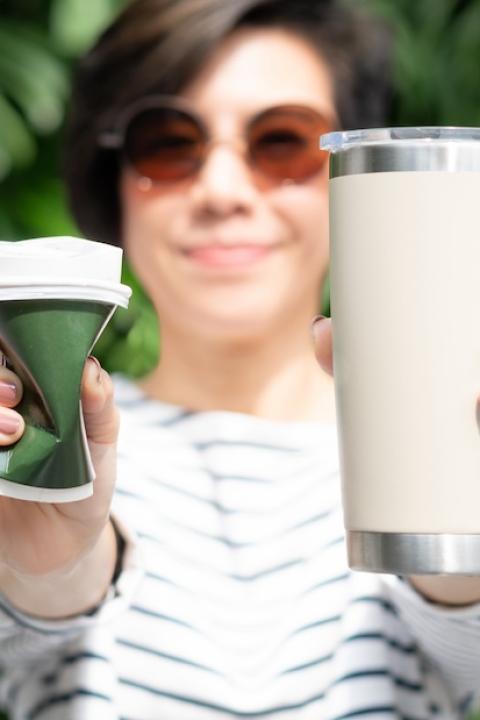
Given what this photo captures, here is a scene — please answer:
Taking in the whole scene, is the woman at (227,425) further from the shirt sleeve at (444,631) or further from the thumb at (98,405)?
the thumb at (98,405)

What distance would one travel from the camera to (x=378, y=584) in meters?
1.62

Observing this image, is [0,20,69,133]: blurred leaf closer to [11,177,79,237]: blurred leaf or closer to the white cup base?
[11,177,79,237]: blurred leaf

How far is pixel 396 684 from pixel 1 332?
0.81m

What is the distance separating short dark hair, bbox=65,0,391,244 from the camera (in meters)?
1.77

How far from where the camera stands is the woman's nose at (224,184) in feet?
5.56

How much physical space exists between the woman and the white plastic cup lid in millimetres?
466

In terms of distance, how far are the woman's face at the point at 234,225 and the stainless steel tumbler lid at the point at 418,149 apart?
0.70 metres

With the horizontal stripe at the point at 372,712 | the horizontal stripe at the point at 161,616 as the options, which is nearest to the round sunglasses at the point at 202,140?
the horizontal stripe at the point at 161,616

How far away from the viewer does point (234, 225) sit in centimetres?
170

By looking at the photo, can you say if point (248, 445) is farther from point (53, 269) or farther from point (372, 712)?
point (53, 269)

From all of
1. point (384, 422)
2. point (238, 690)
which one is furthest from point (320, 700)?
point (384, 422)

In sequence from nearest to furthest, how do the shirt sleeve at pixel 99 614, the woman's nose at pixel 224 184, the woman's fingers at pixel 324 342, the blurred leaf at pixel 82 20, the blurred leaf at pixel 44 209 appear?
the woman's fingers at pixel 324 342 < the shirt sleeve at pixel 99 614 < the woman's nose at pixel 224 184 < the blurred leaf at pixel 82 20 < the blurred leaf at pixel 44 209

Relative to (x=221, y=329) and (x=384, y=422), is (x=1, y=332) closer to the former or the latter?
(x=384, y=422)

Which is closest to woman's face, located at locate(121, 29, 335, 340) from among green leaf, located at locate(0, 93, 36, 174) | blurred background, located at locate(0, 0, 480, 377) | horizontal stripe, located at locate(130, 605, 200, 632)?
horizontal stripe, located at locate(130, 605, 200, 632)
